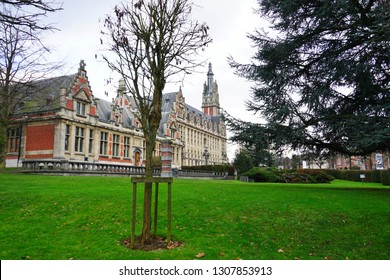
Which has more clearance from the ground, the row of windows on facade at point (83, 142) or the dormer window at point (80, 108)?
the dormer window at point (80, 108)

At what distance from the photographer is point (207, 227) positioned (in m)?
6.30

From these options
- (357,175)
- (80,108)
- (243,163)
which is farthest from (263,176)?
(80,108)

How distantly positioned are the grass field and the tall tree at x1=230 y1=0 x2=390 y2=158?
18.3 feet

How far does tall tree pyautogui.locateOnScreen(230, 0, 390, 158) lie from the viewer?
1284 centimetres

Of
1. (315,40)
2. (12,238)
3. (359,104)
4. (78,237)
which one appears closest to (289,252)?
(78,237)

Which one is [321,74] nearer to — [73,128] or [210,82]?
[73,128]

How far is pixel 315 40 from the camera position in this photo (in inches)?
602

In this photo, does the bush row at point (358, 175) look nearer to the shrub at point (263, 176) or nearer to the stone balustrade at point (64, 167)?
the shrub at point (263, 176)

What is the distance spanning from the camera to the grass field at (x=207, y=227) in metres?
5.04

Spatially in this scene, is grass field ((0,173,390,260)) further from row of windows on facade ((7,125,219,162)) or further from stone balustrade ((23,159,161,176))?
row of windows on facade ((7,125,219,162))

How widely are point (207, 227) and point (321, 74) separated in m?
11.8

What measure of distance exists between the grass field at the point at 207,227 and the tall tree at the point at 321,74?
5.58 m

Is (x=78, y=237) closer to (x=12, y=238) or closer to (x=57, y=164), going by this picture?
(x=12, y=238)

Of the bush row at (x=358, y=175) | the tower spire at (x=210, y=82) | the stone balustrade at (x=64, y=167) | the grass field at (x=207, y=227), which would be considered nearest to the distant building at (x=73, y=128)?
the stone balustrade at (x=64, y=167)
